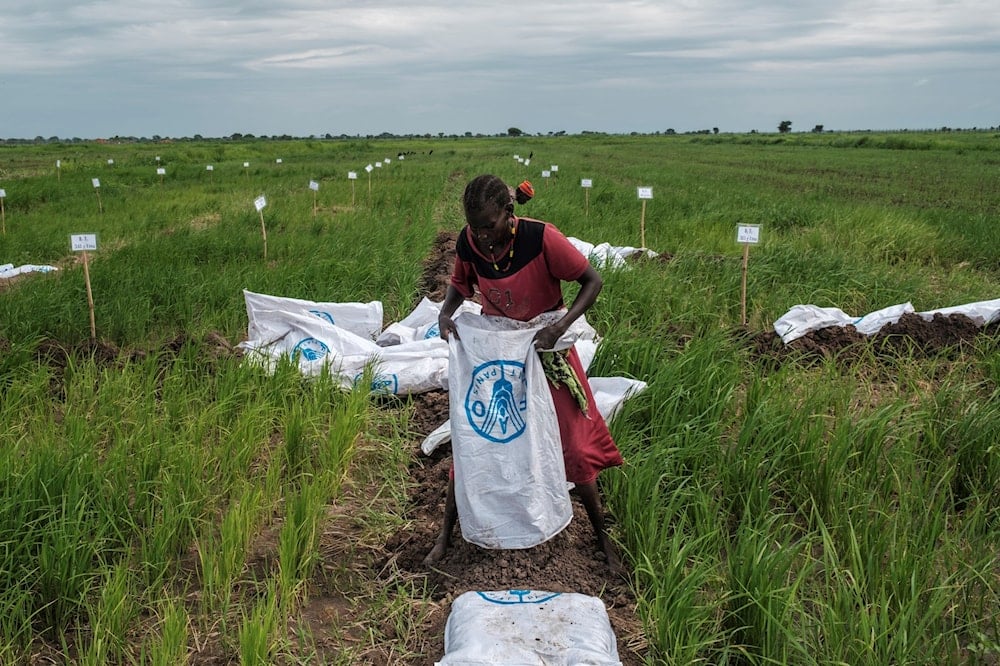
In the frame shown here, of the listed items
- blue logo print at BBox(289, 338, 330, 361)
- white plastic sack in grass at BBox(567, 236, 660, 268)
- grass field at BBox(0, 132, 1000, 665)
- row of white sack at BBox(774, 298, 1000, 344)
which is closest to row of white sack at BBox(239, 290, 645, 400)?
blue logo print at BBox(289, 338, 330, 361)

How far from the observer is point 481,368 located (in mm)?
2166

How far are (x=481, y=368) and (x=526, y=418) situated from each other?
0.68ft

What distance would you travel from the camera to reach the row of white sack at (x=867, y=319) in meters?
4.24

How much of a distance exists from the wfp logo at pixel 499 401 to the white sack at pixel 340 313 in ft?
7.71

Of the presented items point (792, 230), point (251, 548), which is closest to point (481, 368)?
point (251, 548)

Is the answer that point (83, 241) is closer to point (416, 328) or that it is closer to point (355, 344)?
point (355, 344)

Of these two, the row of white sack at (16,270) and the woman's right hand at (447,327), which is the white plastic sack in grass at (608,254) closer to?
the woman's right hand at (447,327)

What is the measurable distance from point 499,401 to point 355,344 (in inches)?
82.8

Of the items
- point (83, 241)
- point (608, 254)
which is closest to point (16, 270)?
point (83, 241)

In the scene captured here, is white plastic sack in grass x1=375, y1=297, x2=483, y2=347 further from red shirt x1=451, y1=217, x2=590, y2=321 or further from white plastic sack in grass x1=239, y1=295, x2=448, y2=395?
red shirt x1=451, y1=217, x2=590, y2=321

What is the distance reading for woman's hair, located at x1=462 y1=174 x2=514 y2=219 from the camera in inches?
76.4

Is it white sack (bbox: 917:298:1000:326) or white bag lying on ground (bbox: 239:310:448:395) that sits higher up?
white sack (bbox: 917:298:1000:326)

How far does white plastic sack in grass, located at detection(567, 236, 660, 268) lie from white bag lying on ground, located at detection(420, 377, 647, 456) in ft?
7.15

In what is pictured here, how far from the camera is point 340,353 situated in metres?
4.00
